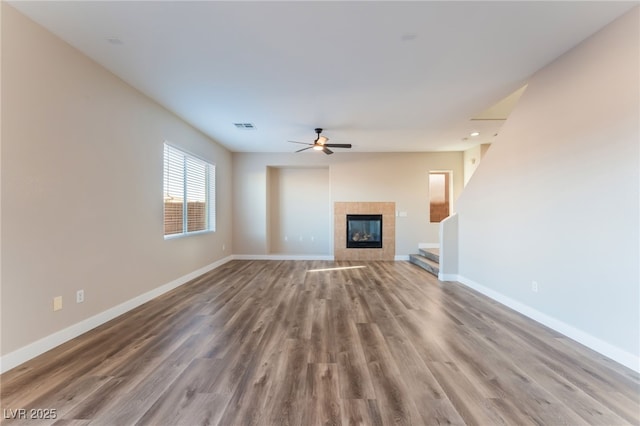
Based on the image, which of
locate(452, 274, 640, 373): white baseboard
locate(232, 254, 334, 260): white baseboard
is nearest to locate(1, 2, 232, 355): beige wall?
locate(232, 254, 334, 260): white baseboard

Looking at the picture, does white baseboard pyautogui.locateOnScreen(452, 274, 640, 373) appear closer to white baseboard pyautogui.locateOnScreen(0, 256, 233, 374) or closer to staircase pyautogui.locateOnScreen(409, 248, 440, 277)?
staircase pyautogui.locateOnScreen(409, 248, 440, 277)

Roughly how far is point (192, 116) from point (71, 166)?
2120 millimetres

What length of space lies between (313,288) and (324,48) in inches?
132

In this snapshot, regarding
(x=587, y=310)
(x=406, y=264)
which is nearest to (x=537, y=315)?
(x=587, y=310)

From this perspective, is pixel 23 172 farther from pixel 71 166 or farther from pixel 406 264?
pixel 406 264

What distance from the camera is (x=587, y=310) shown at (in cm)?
240

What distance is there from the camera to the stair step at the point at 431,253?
5777mm

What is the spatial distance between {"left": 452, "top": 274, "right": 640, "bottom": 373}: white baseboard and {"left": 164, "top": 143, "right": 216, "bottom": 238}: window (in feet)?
16.2

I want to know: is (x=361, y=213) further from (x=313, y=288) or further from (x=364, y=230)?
(x=313, y=288)

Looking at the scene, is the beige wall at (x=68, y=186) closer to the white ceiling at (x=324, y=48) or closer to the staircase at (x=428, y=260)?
the white ceiling at (x=324, y=48)

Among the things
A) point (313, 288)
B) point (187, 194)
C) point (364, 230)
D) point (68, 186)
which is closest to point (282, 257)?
point (364, 230)

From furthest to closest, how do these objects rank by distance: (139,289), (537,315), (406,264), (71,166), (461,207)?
1. (406,264)
2. (461,207)
3. (139,289)
4. (537,315)
5. (71,166)

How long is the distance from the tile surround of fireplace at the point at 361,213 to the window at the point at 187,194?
10.0 feet

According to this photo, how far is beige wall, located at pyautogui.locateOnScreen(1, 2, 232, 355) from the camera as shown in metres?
2.08
